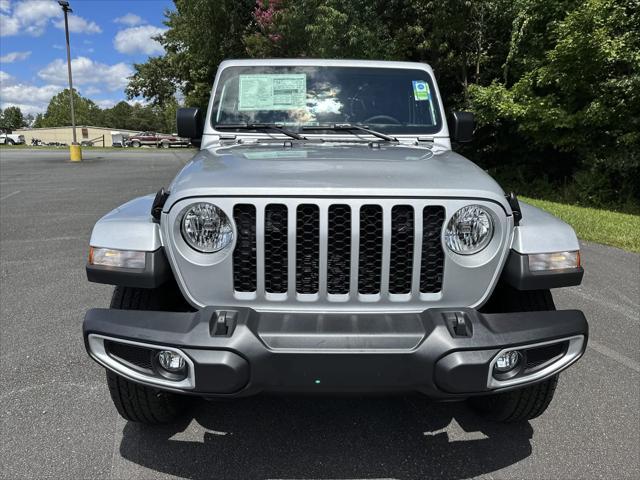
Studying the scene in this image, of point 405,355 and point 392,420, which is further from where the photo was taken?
point 392,420

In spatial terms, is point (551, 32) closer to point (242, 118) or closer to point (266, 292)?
point (242, 118)

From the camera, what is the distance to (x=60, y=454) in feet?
7.75

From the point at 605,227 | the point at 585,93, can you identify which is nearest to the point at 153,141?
the point at 585,93

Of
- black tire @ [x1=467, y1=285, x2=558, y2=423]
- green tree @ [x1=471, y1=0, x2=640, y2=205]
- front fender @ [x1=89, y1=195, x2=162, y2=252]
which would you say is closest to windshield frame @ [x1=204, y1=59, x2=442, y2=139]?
front fender @ [x1=89, y1=195, x2=162, y2=252]

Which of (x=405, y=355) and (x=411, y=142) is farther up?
(x=411, y=142)

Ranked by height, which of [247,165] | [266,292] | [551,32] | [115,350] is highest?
[551,32]

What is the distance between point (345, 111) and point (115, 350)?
205cm

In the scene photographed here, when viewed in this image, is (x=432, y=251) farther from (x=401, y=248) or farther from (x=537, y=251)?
(x=537, y=251)

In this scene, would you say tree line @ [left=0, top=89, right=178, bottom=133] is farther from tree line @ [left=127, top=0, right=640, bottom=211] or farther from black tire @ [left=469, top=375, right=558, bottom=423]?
black tire @ [left=469, top=375, right=558, bottom=423]

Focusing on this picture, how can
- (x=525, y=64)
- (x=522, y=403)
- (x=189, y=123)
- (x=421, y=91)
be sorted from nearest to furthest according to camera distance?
(x=522, y=403) → (x=189, y=123) → (x=421, y=91) → (x=525, y=64)

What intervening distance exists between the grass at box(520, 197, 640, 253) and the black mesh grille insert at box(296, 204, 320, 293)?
605 centimetres

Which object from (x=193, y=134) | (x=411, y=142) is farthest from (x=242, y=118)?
(x=411, y=142)

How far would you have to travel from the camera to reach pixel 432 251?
6.73 ft

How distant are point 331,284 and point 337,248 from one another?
158 millimetres
